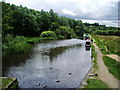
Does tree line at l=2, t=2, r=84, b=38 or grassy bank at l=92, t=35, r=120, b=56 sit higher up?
tree line at l=2, t=2, r=84, b=38

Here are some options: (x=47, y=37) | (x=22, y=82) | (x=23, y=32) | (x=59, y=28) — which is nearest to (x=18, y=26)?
(x=23, y=32)

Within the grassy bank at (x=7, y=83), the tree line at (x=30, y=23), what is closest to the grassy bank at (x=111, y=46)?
the grassy bank at (x=7, y=83)

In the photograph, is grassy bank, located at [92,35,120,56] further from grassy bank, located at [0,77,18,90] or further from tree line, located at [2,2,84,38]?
tree line, located at [2,2,84,38]

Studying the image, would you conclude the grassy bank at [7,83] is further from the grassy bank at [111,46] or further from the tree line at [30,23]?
the tree line at [30,23]

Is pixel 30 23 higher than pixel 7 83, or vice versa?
pixel 30 23

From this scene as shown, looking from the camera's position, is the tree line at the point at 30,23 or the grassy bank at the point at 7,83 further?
the tree line at the point at 30,23

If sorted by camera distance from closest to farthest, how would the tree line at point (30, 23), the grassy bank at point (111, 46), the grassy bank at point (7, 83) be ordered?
the grassy bank at point (7, 83) → the grassy bank at point (111, 46) → the tree line at point (30, 23)

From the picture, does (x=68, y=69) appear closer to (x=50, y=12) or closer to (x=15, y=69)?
(x=15, y=69)

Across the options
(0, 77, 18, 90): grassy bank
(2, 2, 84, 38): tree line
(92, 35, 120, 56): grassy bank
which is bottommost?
(0, 77, 18, 90): grassy bank

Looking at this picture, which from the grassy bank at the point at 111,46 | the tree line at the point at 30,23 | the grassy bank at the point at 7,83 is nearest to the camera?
the grassy bank at the point at 7,83

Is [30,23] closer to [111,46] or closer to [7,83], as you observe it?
[111,46]

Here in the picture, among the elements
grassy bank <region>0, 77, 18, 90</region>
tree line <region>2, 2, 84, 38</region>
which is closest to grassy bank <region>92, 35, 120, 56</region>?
grassy bank <region>0, 77, 18, 90</region>

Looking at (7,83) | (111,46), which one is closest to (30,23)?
(111,46)

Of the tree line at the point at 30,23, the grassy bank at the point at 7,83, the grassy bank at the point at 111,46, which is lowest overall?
the grassy bank at the point at 7,83
